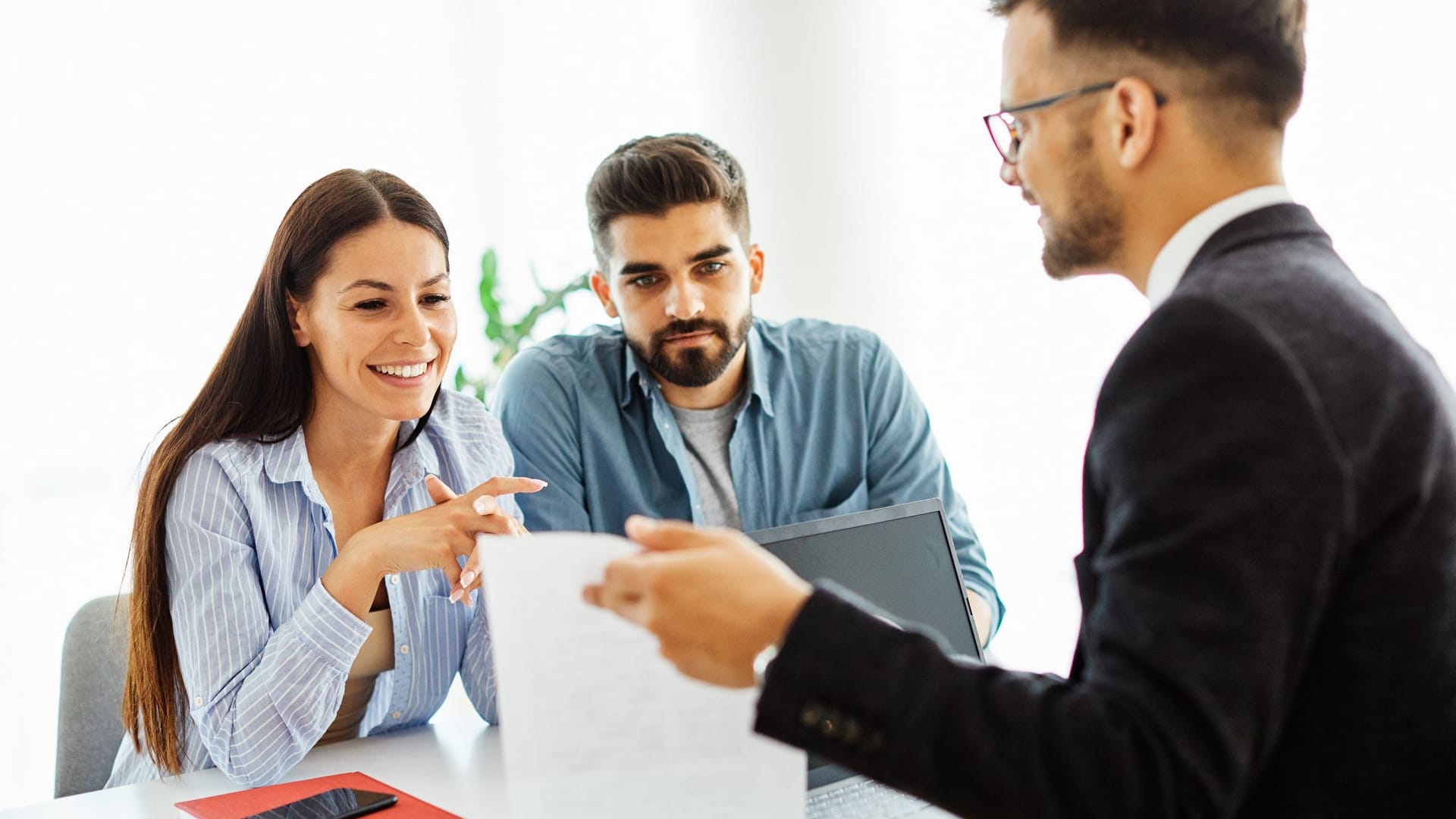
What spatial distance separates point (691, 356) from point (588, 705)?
1.33 meters

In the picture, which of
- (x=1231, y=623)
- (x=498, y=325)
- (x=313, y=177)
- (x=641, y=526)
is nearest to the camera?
(x=1231, y=623)

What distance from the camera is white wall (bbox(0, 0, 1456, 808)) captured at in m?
3.22

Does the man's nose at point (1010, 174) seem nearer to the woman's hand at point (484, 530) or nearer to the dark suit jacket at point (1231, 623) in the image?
the dark suit jacket at point (1231, 623)

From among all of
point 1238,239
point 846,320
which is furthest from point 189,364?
point 1238,239

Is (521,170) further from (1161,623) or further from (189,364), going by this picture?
(1161,623)

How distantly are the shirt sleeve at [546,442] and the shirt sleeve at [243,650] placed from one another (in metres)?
0.57

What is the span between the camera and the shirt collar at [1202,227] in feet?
2.73

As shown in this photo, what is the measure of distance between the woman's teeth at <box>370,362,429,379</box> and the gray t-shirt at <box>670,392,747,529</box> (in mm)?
595

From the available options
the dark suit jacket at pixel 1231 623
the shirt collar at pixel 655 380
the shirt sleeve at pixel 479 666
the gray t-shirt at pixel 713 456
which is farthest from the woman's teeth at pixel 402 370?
the dark suit jacket at pixel 1231 623

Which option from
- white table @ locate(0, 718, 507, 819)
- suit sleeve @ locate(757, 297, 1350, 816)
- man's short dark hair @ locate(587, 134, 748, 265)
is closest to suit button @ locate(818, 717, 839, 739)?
suit sleeve @ locate(757, 297, 1350, 816)

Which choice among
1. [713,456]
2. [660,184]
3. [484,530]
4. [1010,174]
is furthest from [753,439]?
[1010,174]

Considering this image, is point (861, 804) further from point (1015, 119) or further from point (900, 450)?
point (900, 450)

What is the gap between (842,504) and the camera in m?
2.13

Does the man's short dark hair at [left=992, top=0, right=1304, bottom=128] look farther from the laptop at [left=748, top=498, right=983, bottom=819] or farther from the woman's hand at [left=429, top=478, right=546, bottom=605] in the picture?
the woman's hand at [left=429, top=478, right=546, bottom=605]
